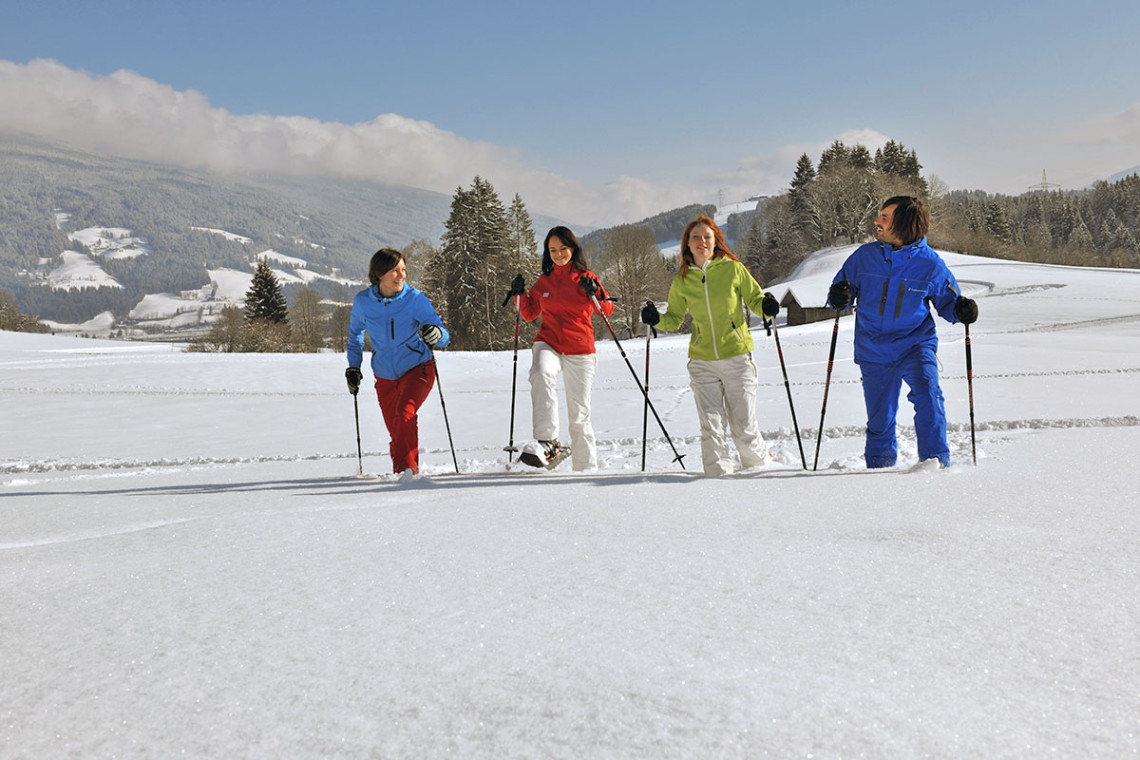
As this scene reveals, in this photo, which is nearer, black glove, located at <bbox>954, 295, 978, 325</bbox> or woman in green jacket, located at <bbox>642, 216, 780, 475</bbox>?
black glove, located at <bbox>954, 295, 978, 325</bbox>

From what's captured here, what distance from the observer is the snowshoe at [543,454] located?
5098 millimetres

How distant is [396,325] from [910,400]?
374cm

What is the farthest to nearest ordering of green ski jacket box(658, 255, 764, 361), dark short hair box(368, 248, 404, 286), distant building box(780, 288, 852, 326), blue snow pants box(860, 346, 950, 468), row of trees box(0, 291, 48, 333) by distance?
row of trees box(0, 291, 48, 333) < distant building box(780, 288, 852, 326) < dark short hair box(368, 248, 404, 286) < green ski jacket box(658, 255, 764, 361) < blue snow pants box(860, 346, 950, 468)

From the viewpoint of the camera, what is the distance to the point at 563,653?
1.46m

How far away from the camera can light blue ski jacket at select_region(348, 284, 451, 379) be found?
5.40 metres

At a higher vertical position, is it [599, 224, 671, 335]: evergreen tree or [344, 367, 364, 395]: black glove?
[599, 224, 671, 335]: evergreen tree

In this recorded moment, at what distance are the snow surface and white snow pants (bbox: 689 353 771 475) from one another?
2.98 feet

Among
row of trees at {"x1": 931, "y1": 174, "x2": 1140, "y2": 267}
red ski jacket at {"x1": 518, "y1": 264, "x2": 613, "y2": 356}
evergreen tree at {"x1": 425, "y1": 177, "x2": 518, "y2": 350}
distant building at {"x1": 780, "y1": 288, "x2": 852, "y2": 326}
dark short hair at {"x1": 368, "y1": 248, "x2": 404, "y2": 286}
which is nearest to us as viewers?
dark short hair at {"x1": 368, "y1": 248, "x2": 404, "y2": 286}

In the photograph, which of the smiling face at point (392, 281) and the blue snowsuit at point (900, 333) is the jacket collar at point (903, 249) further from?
the smiling face at point (392, 281)

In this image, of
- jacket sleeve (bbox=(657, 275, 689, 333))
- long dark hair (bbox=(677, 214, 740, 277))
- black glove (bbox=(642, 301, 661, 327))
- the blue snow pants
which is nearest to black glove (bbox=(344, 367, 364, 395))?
black glove (bbox=(642, 301, 661, 327))

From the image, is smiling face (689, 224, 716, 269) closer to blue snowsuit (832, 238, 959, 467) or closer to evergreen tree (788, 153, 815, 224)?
blue snowsuit (832, 238, 959, 467)

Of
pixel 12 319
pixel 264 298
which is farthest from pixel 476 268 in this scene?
pixel 12 319

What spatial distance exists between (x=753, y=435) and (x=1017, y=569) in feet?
10.1

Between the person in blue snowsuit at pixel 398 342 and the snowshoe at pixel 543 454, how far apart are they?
0.91 metres
